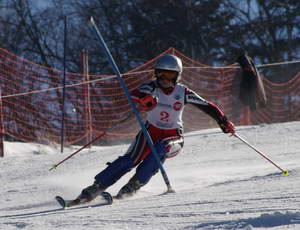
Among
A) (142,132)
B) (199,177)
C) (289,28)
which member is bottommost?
(199,177)

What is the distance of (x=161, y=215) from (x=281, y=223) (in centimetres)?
88

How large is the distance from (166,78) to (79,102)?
666 centimetres

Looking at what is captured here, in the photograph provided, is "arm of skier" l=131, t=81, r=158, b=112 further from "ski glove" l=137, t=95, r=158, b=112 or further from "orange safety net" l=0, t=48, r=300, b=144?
"orange safety net" l=0, t=48, r=300, b=144

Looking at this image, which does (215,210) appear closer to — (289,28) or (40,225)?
(40,225)

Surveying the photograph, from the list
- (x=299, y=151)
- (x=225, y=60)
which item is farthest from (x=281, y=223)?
(x=225, y=60)

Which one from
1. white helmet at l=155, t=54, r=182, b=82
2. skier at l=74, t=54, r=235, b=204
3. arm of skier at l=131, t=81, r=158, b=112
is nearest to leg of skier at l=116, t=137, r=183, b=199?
skier at l=74, t=54, r=235, b=204

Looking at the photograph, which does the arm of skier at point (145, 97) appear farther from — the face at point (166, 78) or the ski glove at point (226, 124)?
the ski glove at point (226, 124)

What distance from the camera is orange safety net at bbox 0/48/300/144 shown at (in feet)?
40.1

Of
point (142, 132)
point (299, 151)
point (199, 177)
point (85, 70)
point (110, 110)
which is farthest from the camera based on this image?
point (110, 110)

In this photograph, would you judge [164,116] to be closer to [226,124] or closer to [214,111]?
[214,111]

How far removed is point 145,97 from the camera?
247 inches

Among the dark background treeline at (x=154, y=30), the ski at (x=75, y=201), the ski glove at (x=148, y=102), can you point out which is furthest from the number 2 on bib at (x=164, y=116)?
the dark background treeline at (x=154, y=30)

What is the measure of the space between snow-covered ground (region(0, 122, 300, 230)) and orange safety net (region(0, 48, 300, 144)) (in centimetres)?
60

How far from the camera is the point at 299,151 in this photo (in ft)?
31.5
